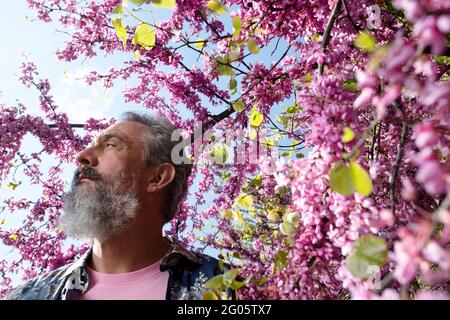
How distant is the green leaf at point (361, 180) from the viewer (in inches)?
42.8

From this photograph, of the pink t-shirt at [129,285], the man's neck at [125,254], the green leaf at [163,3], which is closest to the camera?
the green leaf at [163,3]

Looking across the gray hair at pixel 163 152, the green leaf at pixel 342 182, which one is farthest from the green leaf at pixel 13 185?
the green leaf at pixel 342 182

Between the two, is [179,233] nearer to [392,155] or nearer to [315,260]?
[392,155]

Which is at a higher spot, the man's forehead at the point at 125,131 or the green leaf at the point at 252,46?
the man's forehead at the point at 125,131

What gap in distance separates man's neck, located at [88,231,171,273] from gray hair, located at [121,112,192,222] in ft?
1.33

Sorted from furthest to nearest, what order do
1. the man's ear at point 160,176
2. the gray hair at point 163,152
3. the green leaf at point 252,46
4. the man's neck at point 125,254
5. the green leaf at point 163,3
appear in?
1. the gray hair at point 163,152
2. the man's ear at point 160,176
3. the man's neck at point 125,254
4. the green leaf at point 252,46
5. the green leaf at point 163,3

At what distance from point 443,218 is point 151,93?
540 cm

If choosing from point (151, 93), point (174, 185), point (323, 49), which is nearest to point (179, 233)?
point (151, 93)

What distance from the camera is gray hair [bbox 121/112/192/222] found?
324cm

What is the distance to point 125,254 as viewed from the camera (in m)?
2.73

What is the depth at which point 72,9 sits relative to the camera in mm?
5238

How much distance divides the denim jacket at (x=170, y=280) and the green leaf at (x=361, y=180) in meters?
1.67

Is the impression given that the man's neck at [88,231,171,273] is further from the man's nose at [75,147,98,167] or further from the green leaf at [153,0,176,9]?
the green leaf at [153,0,176,9]

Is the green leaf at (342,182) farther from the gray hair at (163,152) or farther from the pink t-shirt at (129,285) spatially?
the gray hair at (163,152)
